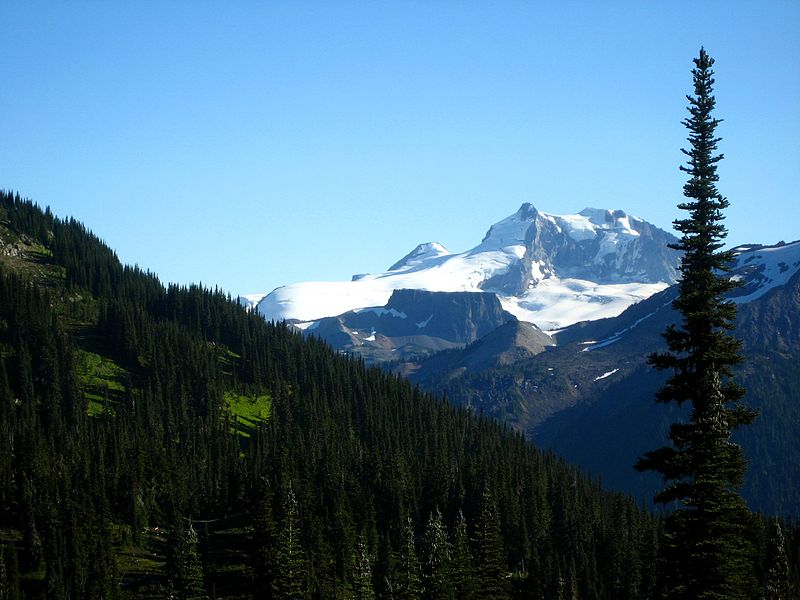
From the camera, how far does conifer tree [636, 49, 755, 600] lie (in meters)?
45.5

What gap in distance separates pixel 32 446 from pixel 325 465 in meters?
56.3

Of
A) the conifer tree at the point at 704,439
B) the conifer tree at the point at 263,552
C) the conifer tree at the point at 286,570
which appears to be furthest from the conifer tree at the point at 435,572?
the conifer tree at the point at 704,439

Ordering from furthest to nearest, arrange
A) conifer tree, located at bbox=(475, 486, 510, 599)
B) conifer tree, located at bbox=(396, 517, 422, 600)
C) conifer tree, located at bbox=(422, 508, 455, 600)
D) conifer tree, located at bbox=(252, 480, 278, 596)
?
conifer tree, located at bbox=(475, 486, 510, 599)
conifer tree, located at bbox=(422, 508, 455, 600)
conifer tree, located at bbox=(396, 517, 422, 600)
conifer tree, located at bbox=(252, 480, 278, 596)

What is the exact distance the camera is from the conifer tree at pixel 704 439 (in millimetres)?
45469

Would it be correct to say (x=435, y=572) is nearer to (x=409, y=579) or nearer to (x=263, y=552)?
(x=409, y=579)

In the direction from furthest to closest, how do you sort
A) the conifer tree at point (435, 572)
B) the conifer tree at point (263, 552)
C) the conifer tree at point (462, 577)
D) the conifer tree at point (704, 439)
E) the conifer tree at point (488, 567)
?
1. the conifer tree at point (488, 567)
2. the conifer tree at point (462, 577)
3. the conifer tree at point (435, 572)
4. the conifer tree at point (263, 552)
5. the conifer tree at point (704, 439)

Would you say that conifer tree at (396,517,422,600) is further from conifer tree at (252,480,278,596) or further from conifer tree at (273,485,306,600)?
conifer tree at (252,480,278,596)

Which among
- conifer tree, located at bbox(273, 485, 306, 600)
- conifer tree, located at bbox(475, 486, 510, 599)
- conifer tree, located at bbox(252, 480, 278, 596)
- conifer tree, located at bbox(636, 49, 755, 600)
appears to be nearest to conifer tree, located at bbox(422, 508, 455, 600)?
conifer tree, located at bbox(475, 486, 510, 599)

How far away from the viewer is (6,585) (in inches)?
4791

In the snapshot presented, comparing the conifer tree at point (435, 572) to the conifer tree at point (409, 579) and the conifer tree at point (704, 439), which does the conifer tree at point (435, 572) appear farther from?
the conifer tree at point (704, 439)

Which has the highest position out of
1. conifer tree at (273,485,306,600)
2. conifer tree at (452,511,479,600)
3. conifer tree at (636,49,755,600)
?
conifer tree at (636,49,755,600)

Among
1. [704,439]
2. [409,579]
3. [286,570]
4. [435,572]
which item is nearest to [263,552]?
[286,570]

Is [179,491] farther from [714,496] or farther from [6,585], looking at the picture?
[714,496]

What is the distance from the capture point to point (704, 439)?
4653 centimetres
